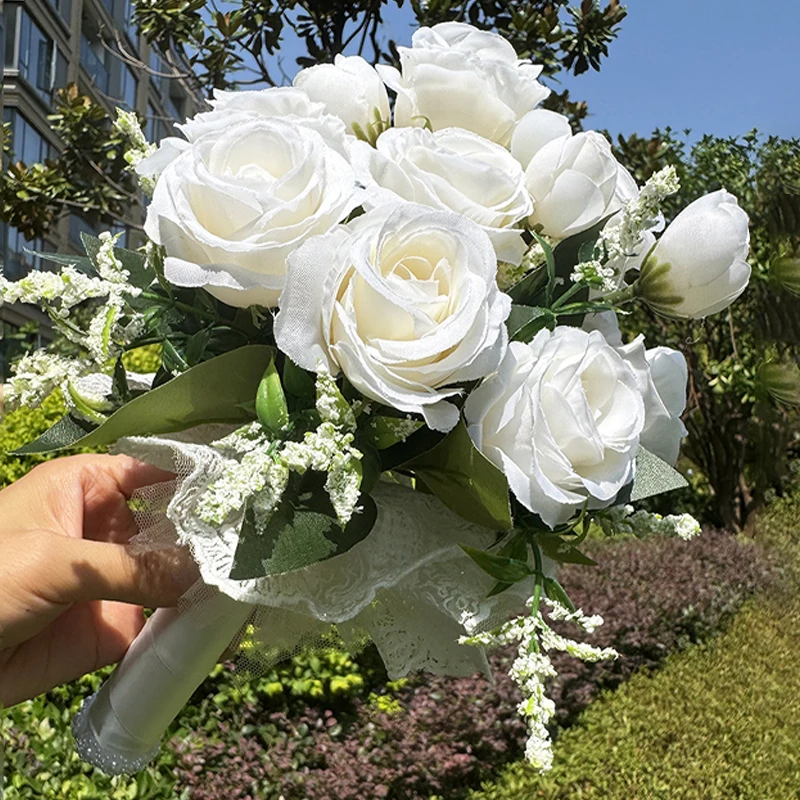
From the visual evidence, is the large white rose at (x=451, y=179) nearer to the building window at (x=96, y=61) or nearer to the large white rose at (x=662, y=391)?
the large white rose at (x=662, y=391)

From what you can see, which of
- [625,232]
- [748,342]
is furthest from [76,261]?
[748,342]

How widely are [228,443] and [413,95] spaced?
1.60 ft

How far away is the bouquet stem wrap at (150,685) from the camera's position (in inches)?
48.4

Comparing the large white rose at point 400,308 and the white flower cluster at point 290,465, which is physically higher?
the large white rose at point 400,308

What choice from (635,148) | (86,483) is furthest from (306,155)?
(635,148)

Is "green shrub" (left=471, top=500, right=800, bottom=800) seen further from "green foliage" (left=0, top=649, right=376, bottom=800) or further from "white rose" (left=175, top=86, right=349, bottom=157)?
"white rose" (left=175, top=86, right=349, bottom=157)

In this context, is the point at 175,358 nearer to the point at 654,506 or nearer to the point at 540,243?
the point at 540,243

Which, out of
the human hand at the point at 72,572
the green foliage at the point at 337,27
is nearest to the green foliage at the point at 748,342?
the green foliage at the point at 337,27

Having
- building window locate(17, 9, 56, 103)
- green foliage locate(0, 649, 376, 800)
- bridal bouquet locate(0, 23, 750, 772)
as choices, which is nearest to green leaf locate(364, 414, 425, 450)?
bridal bouquet locate(0, 23, 750, 772)

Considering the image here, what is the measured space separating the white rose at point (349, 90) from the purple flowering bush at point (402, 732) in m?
2.45

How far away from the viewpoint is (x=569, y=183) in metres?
0.97

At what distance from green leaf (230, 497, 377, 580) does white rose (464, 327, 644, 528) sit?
18 centimetres

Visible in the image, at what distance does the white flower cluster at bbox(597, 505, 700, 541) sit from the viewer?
940 mm

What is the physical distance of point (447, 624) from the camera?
3.78 feet
